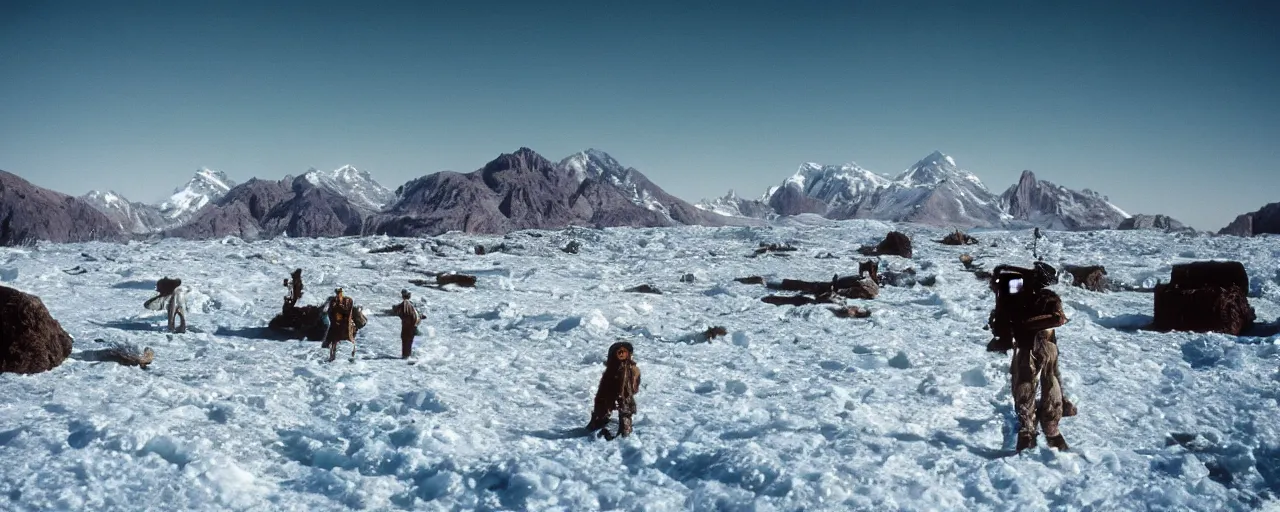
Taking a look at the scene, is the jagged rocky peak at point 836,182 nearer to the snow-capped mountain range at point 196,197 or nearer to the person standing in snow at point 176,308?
the snow-capped mountain range at point 196,197

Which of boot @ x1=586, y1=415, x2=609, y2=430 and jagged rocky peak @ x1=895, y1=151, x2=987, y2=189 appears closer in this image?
boot @ x1=586, y1=415, x2=609, y2=430

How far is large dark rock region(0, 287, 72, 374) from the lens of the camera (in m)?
7.60

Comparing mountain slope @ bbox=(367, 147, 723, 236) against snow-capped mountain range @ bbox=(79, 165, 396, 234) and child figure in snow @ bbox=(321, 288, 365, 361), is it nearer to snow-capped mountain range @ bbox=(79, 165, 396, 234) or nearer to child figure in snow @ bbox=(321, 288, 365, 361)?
snow-capped mountain range @ bbox=(79, 165, 396, 234)

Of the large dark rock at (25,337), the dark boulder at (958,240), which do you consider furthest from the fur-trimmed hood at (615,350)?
the dark boulder at (958,240)

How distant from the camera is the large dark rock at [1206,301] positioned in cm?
1214

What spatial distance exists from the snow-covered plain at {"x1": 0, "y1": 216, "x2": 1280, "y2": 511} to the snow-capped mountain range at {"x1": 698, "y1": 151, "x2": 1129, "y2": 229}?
77.0 metres

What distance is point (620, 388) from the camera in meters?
6.54

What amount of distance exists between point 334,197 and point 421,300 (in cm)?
9426

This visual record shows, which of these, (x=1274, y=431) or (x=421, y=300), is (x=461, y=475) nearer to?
(x=1274, y=431)

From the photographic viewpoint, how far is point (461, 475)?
555 cm

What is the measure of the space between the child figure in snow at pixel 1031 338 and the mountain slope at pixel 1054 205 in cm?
11065

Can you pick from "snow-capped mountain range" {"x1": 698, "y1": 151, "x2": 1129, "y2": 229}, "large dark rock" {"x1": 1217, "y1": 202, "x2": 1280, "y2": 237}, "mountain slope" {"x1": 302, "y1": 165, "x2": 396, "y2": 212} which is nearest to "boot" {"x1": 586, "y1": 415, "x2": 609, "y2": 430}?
"large dark rock" {"x1": 1217, "y1": 202, "x2": 1280, "y2": 237}

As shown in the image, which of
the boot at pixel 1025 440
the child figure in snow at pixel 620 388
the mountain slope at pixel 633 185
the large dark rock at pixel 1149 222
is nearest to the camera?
the boot at pixel 1025 440

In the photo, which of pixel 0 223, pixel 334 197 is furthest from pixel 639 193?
pixel 0 223
